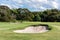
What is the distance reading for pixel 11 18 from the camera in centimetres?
6575

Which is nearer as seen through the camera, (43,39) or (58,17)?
(43,39)

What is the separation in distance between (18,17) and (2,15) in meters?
14.6

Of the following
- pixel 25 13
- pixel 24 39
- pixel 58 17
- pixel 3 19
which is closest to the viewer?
pixel 24 39

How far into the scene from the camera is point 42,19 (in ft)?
257

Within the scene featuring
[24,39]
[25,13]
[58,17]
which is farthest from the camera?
[25,13]

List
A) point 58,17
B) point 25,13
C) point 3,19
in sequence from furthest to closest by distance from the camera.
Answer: point 25,13
point 58,17
point 3,19

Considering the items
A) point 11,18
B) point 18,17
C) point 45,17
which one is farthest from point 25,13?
point 11,18

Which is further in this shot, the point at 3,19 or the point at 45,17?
the point at 45,17

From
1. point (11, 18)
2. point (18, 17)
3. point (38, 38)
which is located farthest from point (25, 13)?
point (38, 38)

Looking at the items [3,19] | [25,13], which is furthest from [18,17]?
[3,19]

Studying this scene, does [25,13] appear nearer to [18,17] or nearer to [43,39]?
[18,17]

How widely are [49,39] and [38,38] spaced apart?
109 centimetres

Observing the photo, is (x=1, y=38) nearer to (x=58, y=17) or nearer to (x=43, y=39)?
(x=43, y=39)

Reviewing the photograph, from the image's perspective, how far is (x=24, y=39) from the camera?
15.1 m
